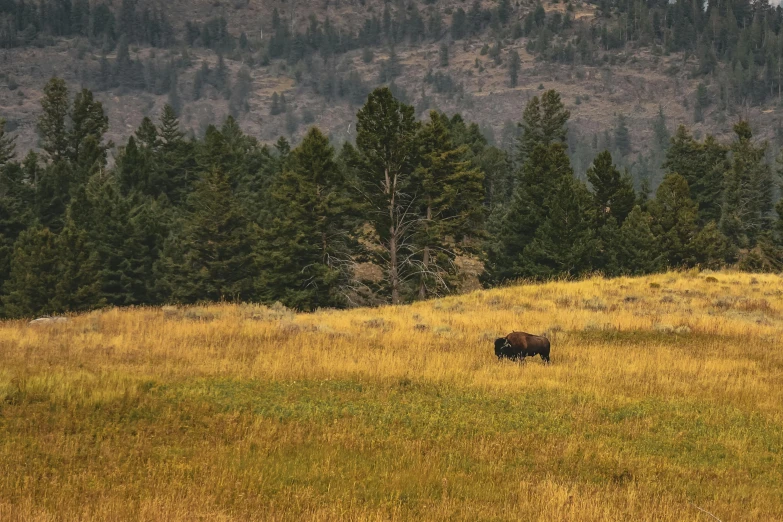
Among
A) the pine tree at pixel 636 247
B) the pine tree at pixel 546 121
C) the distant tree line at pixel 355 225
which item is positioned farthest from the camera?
the pine tree at pixel 546 121

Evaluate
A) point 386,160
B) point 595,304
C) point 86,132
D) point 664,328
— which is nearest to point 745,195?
point 386,160

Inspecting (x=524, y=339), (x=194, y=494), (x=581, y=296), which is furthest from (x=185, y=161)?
(x=194, y=494)

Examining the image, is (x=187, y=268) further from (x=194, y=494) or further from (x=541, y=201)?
(x=194, y=494)

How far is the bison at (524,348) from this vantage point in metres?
15.4

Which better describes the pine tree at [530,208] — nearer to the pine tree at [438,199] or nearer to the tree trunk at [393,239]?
the pine tree at [438,199]

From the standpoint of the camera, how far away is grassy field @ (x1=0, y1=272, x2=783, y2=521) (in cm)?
725

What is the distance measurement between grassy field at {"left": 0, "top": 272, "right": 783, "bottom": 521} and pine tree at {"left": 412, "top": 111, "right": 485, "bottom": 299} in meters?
23.2

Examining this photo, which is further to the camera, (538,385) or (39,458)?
(538,385)

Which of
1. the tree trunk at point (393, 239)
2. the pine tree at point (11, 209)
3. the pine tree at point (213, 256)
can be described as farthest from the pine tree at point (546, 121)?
the pine tree at point (11, 209)

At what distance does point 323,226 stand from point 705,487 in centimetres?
3498

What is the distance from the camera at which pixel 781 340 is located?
18.7 m

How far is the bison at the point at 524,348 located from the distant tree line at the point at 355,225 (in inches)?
734

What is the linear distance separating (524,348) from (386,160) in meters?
26.8

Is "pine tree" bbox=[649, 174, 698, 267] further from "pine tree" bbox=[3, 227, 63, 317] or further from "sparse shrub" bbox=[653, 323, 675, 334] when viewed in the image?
"pine tree" bbox=[3, 227, 63, 317]
